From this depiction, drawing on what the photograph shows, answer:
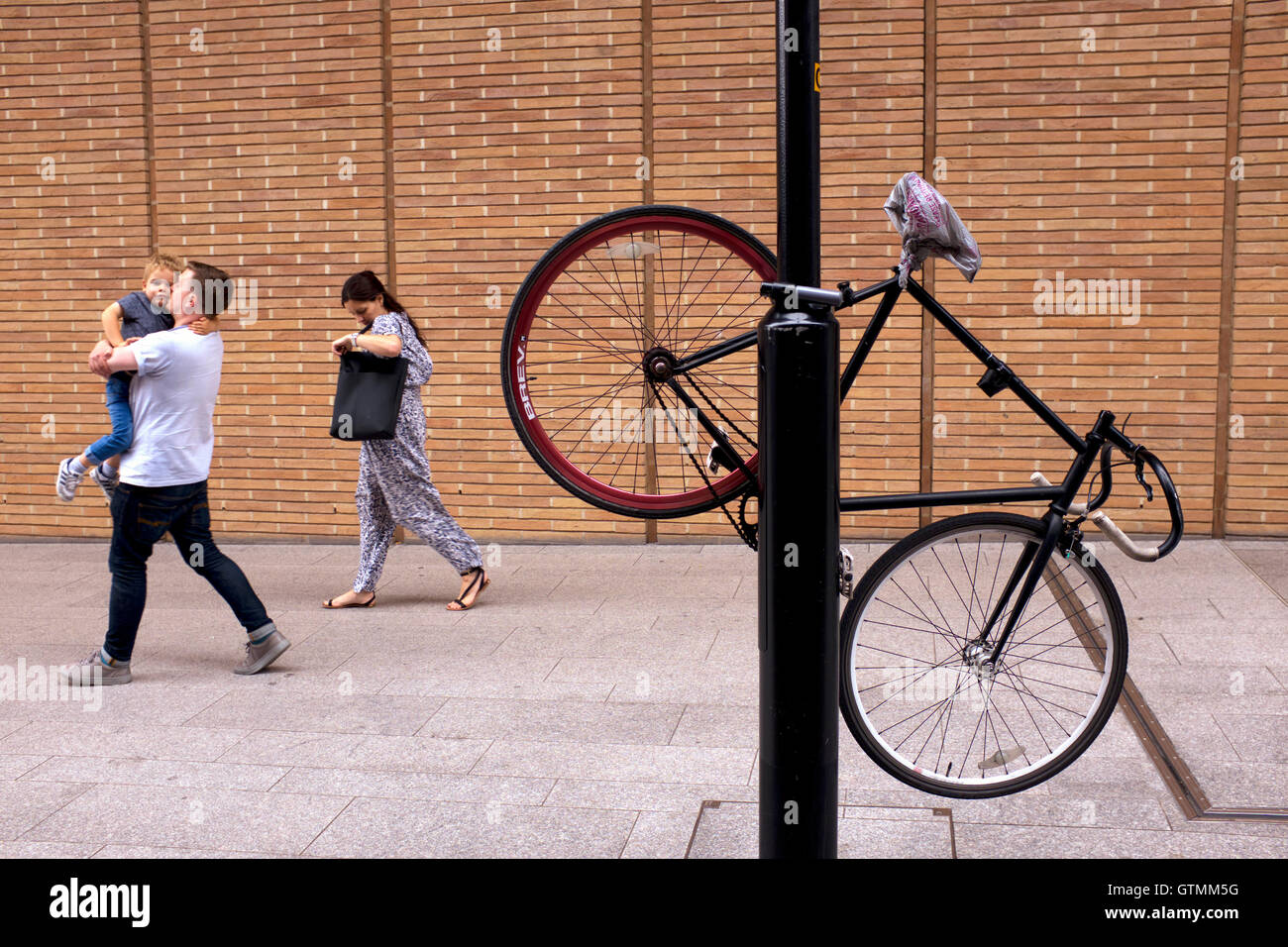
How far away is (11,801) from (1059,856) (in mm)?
3410

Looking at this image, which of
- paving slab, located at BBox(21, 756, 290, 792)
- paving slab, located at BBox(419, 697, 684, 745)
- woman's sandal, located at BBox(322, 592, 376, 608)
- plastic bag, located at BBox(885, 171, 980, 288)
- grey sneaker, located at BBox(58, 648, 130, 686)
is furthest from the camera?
woman's sandal, located at BBox(322, 592, 376, 608)

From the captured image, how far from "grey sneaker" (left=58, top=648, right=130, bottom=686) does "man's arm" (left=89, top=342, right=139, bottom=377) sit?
1.34 metres

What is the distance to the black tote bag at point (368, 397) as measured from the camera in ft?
20.1

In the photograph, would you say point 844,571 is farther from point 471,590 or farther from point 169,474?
point 471,590

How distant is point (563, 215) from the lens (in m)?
8.55

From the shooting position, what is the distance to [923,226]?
3221mm

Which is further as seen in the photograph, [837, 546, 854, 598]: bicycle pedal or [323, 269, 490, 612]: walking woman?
[323, 269, 490, 612]: walking woman

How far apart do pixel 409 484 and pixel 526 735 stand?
240 cm

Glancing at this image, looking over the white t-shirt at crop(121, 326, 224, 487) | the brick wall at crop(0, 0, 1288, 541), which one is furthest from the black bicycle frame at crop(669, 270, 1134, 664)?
the brick wall at crop(0, 0, 1288, 541)

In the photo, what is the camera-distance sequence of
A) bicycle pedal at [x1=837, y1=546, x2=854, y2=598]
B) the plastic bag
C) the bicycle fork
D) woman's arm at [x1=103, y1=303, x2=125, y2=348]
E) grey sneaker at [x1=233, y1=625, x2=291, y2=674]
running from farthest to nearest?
woman's arm at [x1=103, y1=303, x2=125, y2=348], grey sneaker at [x1=233, y1=625, x2=291, y2=674], the bicycle fork, the plastic bag, bicycle pedal at [x1=837, y1=546, x2=854, y2=598]

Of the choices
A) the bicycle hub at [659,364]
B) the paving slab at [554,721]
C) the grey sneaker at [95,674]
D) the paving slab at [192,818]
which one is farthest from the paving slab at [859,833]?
the grey sneaker at [95,674]

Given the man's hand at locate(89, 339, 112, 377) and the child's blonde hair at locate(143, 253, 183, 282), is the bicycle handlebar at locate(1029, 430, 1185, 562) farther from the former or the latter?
the child's blonde hair at locate(143, 253, 183, 282)

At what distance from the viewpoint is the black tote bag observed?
6.13 m

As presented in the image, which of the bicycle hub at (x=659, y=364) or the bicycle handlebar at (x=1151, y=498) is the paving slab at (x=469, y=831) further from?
the bicycle handlebar at (x=1151, y=498)
